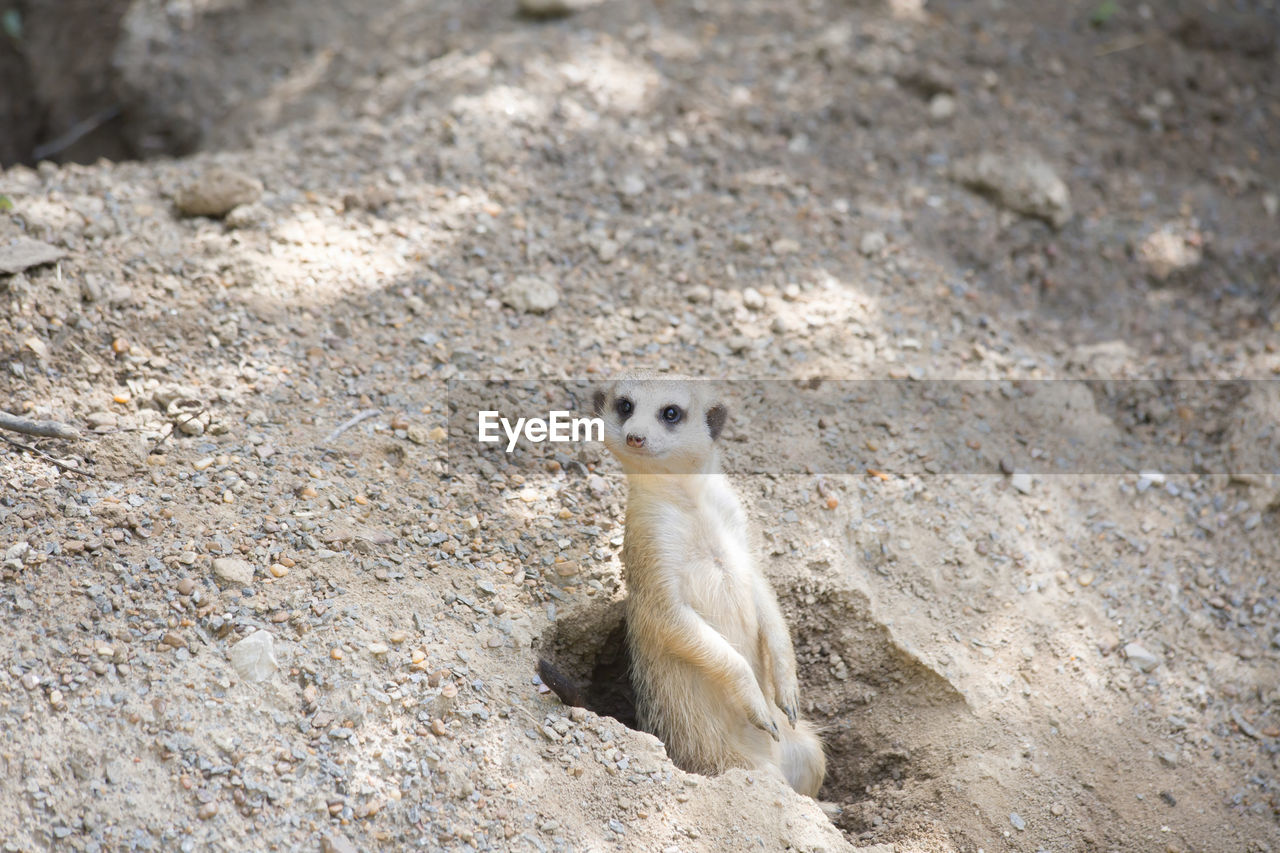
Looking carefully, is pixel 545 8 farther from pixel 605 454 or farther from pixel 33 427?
pixel 33 427

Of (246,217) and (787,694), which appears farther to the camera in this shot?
(246,217)

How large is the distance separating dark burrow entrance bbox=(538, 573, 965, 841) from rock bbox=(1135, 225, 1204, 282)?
2276 mm

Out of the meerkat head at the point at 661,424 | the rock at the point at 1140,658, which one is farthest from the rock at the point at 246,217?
the rock at the point at 1140,658

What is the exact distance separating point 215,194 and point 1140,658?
3.34 metres

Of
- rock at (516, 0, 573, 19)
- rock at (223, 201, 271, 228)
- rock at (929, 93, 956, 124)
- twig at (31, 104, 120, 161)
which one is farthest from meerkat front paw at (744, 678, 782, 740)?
twig at (31, 104, 120, 161)

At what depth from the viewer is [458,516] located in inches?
121

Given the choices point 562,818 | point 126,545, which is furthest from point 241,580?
point 562,818

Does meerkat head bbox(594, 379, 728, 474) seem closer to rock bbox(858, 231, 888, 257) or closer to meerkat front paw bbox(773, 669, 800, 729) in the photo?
meerkat front paw bbox(773, 669, 800, 729)

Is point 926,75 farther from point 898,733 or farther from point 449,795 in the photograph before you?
point 449,795

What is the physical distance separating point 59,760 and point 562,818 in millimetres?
1057

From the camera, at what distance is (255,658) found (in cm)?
247

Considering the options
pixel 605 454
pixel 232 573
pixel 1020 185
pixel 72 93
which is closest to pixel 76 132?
pixel 72 93

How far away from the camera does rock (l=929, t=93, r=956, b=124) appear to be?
472 centimetres

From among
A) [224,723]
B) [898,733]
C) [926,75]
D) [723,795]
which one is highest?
[926,75]
